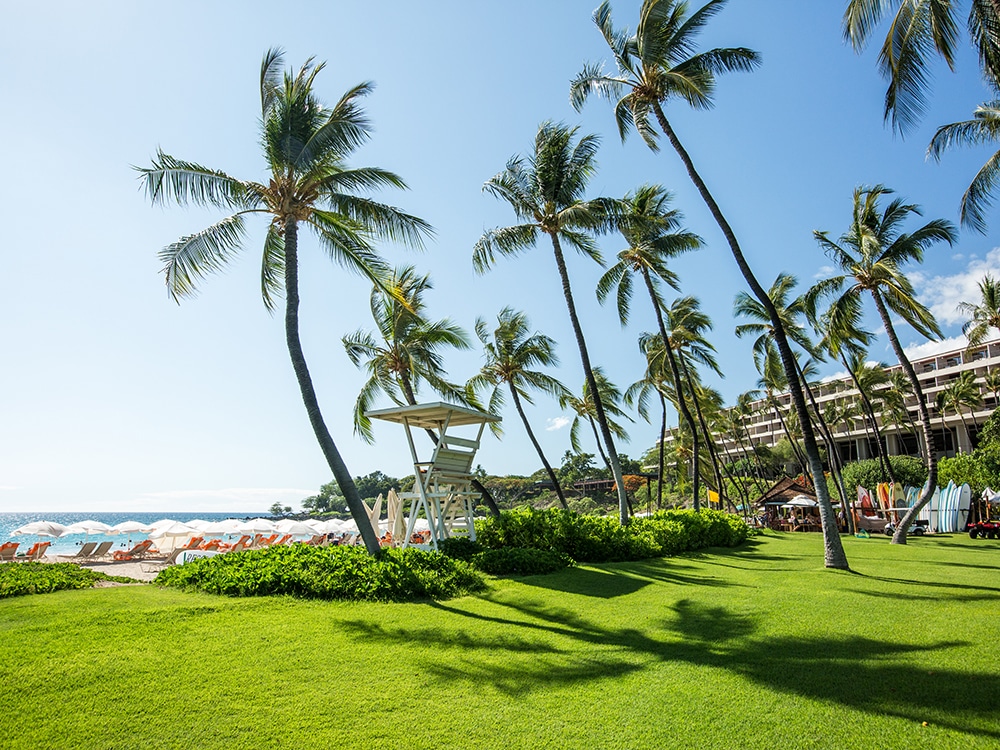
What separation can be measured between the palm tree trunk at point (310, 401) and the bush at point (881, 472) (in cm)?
4701

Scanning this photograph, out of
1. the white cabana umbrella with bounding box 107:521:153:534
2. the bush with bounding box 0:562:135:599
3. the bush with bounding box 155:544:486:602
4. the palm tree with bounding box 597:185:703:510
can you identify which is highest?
the palm tree with bounding box 597:185:703:510

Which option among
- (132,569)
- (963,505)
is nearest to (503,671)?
(132,569)

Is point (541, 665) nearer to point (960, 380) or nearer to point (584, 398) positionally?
point (584, 398)

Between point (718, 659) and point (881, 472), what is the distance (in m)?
49.9

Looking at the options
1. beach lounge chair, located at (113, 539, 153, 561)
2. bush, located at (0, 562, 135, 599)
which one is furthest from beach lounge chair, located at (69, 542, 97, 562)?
bush, located at (0, 562, 135, 599)

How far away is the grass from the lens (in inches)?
159

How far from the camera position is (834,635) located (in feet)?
21.0

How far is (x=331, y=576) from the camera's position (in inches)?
351

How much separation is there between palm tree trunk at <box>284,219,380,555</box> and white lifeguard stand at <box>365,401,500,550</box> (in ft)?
6.26

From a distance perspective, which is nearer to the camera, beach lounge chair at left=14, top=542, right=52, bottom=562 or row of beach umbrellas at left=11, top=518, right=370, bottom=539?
beach lounge chair at left=14, top=542, right=52, bottom=562

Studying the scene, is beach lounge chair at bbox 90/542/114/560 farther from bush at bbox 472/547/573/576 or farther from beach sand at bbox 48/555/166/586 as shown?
bush at bbox 472/547/573/576

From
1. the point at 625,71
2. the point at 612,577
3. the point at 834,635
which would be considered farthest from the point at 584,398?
the point at 834,635

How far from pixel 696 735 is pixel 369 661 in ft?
9.71

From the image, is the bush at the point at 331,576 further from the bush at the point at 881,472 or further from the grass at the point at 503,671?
the bush at the point at 881,472
